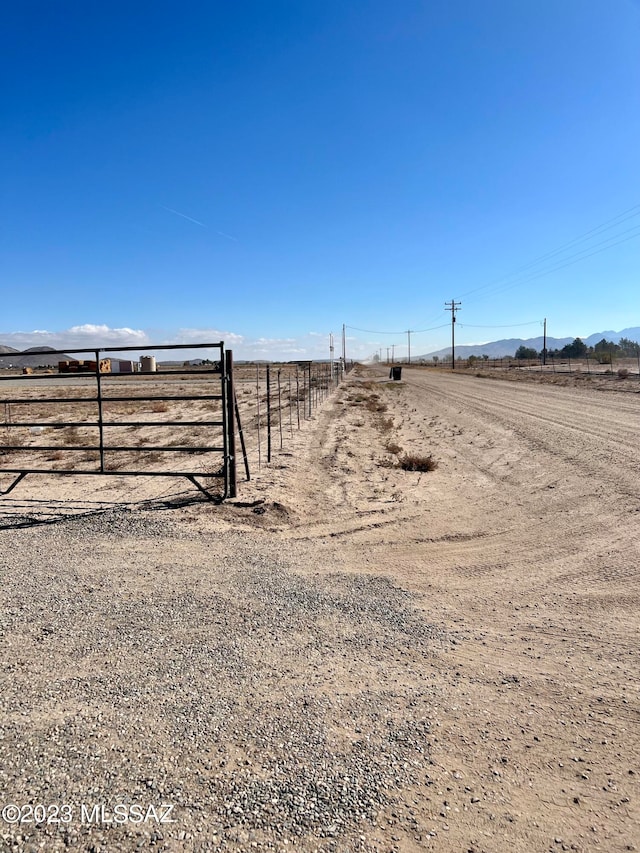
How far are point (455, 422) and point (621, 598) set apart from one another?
14.8 meters

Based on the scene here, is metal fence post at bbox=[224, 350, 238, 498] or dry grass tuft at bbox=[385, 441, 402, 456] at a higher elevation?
metal fence post at bbox=[224, 350, 238, 498]

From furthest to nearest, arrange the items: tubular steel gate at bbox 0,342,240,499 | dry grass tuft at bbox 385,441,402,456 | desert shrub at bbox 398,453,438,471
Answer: dry grass tuft at bbox 385,441,402,456 → desert shrub at bbox 398,453,438,471 → tubular steel gate at bbox 0,342,240,499

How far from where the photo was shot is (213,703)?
314 centimetres

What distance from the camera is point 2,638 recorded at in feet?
12.8

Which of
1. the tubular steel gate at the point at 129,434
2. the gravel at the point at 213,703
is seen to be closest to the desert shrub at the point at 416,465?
the tubular steel gate at the point at 129,434

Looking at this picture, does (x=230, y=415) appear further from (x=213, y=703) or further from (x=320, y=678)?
(x=213, y=703)

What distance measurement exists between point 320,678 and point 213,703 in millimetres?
739

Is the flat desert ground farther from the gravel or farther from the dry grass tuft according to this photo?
the dry grass tuft

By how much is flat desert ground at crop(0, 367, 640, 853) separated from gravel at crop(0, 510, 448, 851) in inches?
0.6

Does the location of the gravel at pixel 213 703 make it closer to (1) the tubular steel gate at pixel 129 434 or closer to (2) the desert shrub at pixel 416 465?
(1) the tubular steel gate at pixel 129 434

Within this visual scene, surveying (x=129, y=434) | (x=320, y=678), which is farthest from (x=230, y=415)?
(x=129, y=434)

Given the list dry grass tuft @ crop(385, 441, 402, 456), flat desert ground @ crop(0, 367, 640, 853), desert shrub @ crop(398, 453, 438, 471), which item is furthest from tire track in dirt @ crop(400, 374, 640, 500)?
dry grass tuft @ crop(385, 441, 402, 456)

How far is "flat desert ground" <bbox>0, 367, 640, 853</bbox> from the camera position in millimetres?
2359

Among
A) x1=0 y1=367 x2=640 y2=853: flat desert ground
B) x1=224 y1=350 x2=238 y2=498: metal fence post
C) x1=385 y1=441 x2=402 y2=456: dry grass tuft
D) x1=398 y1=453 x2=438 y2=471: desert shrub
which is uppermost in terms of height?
x1=224 y1=350 x2=238 y2=498: metal fence post
